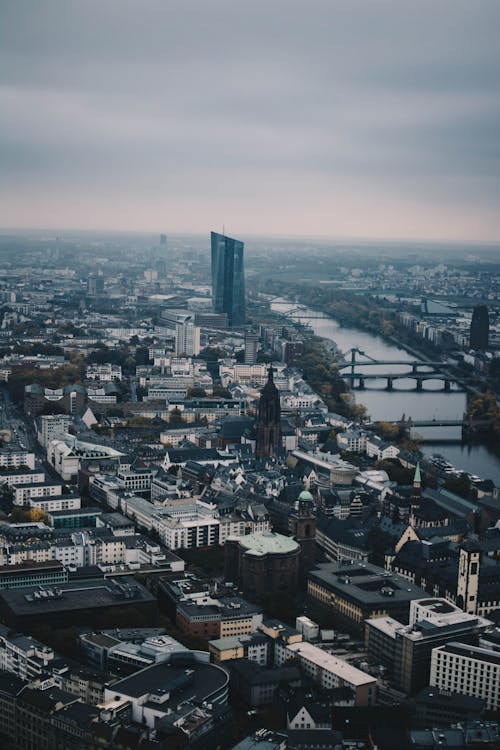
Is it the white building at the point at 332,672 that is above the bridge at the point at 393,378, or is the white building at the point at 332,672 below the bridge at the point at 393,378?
above

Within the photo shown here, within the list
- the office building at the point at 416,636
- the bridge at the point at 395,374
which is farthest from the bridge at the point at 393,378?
the office building at the point at 416,636

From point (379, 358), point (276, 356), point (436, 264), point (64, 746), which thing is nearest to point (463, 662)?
point (64, 746)

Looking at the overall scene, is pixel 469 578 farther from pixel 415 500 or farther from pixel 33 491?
pixel 33 491

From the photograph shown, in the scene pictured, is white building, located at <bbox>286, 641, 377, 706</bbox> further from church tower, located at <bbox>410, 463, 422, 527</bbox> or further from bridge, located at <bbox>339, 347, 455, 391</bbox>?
bridge, located at <bbox>339, 347, 455, 391</bbox>

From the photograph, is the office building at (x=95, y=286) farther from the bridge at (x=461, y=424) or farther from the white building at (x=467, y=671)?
the white building at (x=467, y=671)

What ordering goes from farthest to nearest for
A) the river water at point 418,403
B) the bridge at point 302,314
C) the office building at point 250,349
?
1. the bridge at point 302,314
2. the office building at point 250,349
3. the river water at point 418,403

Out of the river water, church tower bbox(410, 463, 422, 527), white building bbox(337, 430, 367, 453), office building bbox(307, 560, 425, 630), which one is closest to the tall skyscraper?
the river water
